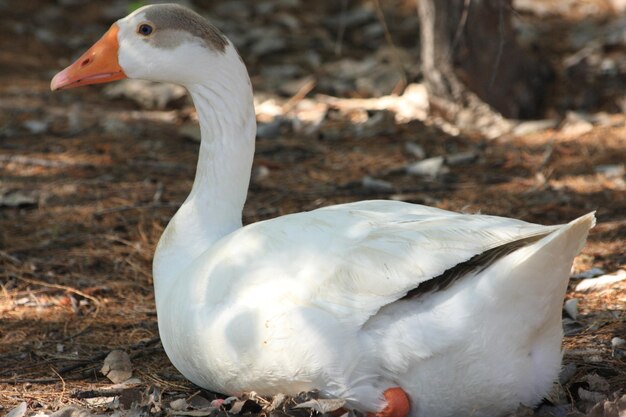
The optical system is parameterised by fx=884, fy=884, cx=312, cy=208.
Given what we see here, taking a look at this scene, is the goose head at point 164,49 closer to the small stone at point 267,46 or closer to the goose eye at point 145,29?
the goose eye at point 145,29

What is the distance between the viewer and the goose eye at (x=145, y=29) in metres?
3.58

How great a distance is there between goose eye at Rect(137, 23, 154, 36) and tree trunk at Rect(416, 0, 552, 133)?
3540mm

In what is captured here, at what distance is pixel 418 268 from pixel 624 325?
1451mm

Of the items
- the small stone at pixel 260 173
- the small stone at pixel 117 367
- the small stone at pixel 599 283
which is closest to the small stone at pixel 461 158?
the small stone at pixel 260 173

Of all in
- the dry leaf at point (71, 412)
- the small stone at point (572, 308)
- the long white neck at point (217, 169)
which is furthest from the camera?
the small stone at point (572, 308)

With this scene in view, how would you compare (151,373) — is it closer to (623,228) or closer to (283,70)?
(623,228)

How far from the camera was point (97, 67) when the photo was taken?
3678 millimetres

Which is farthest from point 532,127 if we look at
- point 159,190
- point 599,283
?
point 159,190

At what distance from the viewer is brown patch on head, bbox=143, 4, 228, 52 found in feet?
11.6

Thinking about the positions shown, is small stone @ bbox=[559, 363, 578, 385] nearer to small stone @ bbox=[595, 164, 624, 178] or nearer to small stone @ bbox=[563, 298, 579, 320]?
small stone @ bbox=[563, 298, 579, 320]

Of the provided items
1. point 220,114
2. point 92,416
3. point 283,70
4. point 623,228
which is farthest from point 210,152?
point 283,70

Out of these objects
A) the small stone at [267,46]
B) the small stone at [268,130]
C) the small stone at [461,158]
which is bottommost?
the small stone at [267,46]

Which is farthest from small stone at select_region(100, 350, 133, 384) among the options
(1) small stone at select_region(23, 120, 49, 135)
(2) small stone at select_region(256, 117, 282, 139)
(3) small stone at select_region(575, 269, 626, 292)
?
(1) small stone at select_region(23, 120, 49, 135)

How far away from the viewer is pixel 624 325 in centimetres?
374
